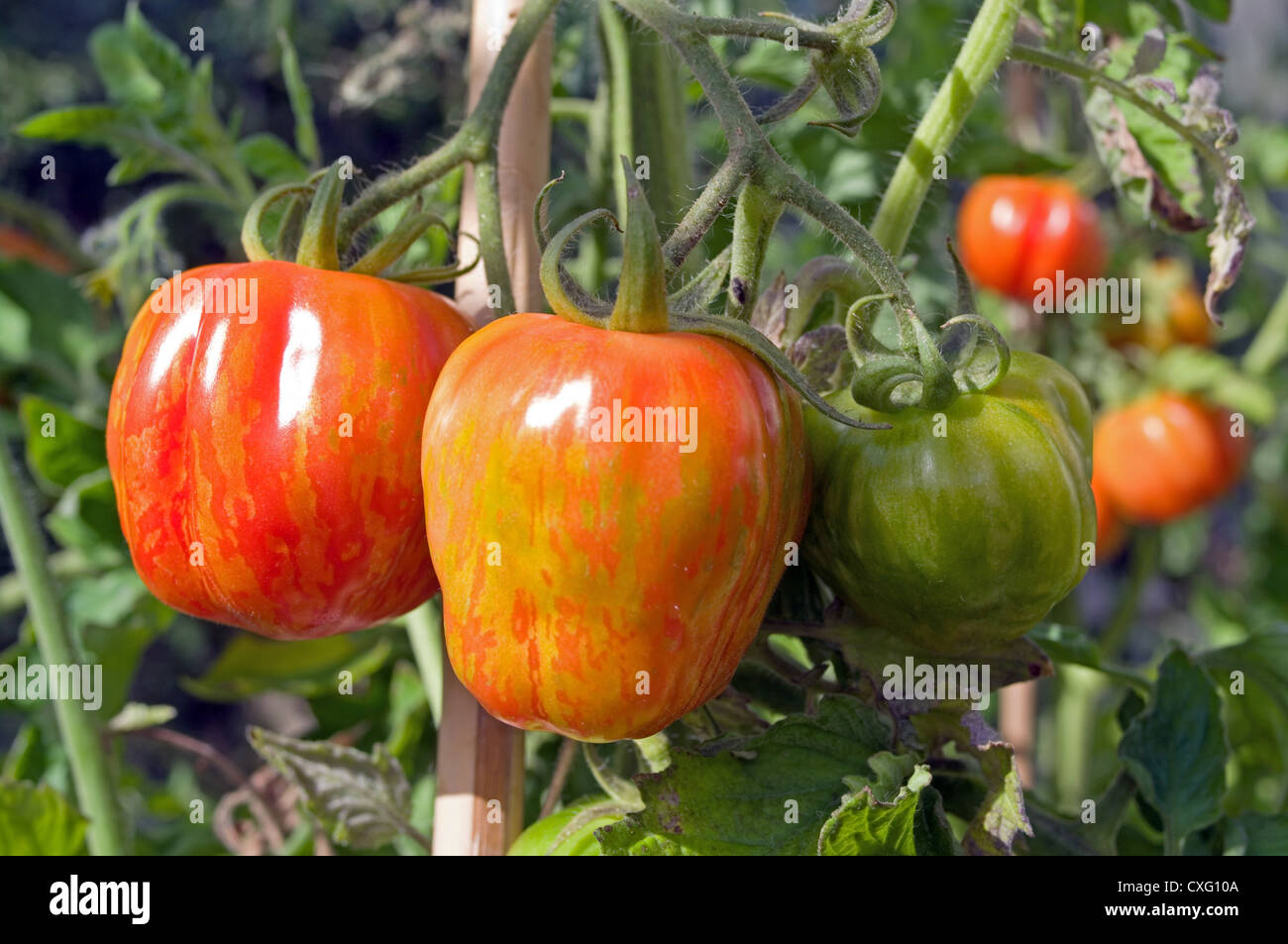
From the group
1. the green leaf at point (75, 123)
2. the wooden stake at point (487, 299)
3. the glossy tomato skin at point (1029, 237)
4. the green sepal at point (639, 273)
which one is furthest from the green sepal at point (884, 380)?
the glossy tomato skin at point (1029, 237)

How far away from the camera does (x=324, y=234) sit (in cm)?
62

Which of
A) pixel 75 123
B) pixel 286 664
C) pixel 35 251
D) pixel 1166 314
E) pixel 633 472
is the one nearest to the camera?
pixel 633 472

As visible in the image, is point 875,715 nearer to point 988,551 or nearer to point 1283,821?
point 988,551

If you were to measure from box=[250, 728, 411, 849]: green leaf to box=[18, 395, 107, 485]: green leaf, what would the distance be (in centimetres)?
36

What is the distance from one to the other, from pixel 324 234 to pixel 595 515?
24 centimetres

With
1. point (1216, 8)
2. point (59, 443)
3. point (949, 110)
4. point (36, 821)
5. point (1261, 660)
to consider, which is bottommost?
point (36, 821)

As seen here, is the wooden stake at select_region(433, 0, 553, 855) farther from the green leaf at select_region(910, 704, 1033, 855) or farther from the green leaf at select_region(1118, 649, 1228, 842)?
the green leaf at select_region(1118, 649, 1228, 842)

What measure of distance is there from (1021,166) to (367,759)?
0.77 m

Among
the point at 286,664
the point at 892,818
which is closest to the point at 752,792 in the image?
the point at 892,818

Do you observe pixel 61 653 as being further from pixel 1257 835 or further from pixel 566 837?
pixel 1257 835

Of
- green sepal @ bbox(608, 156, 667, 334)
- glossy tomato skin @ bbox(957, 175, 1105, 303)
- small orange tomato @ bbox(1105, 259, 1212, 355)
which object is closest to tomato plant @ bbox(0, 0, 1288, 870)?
green sepal @ bbox(608, 156, 667, 334)

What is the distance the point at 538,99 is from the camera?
74 cm

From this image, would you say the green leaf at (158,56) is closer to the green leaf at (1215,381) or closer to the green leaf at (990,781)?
the green leaf at (990,781)

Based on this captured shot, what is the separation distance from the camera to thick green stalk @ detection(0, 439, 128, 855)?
812mm
